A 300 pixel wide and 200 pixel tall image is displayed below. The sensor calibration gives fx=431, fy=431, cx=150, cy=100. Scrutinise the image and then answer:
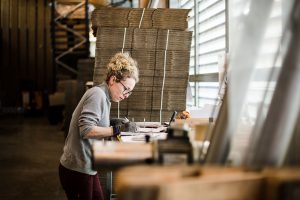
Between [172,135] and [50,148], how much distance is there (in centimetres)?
952

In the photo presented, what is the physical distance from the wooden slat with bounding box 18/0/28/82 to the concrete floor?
5280 mm

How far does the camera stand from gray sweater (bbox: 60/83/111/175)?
372 cm

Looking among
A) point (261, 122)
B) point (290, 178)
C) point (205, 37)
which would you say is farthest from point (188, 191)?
point (205, 37)

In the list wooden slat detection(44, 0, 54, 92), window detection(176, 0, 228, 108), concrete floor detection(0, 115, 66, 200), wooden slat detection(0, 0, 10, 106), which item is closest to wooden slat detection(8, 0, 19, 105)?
wooden slat detection(0, 0, 10, 106)

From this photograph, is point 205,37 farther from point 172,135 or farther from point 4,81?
point 4,81

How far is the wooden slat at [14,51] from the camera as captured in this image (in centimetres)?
1991

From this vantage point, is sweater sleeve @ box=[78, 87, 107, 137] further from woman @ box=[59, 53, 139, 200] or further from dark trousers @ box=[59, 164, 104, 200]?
dark trousers @ box=[59, 164, 104, 200]

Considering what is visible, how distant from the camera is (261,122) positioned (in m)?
1.38

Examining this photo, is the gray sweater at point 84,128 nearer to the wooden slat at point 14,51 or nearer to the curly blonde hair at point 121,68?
the curly blonde hair at point 121,68

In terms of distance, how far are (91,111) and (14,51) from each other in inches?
691

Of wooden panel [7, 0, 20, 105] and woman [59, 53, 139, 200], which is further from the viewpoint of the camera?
wooden panel [7, 0, 20, 105]

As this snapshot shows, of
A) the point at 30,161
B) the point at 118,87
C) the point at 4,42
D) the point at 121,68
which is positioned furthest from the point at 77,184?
the point at 4,42

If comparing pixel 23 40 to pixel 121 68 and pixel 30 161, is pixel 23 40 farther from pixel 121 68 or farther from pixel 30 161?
pixel 121 68

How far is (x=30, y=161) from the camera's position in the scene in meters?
9.14
